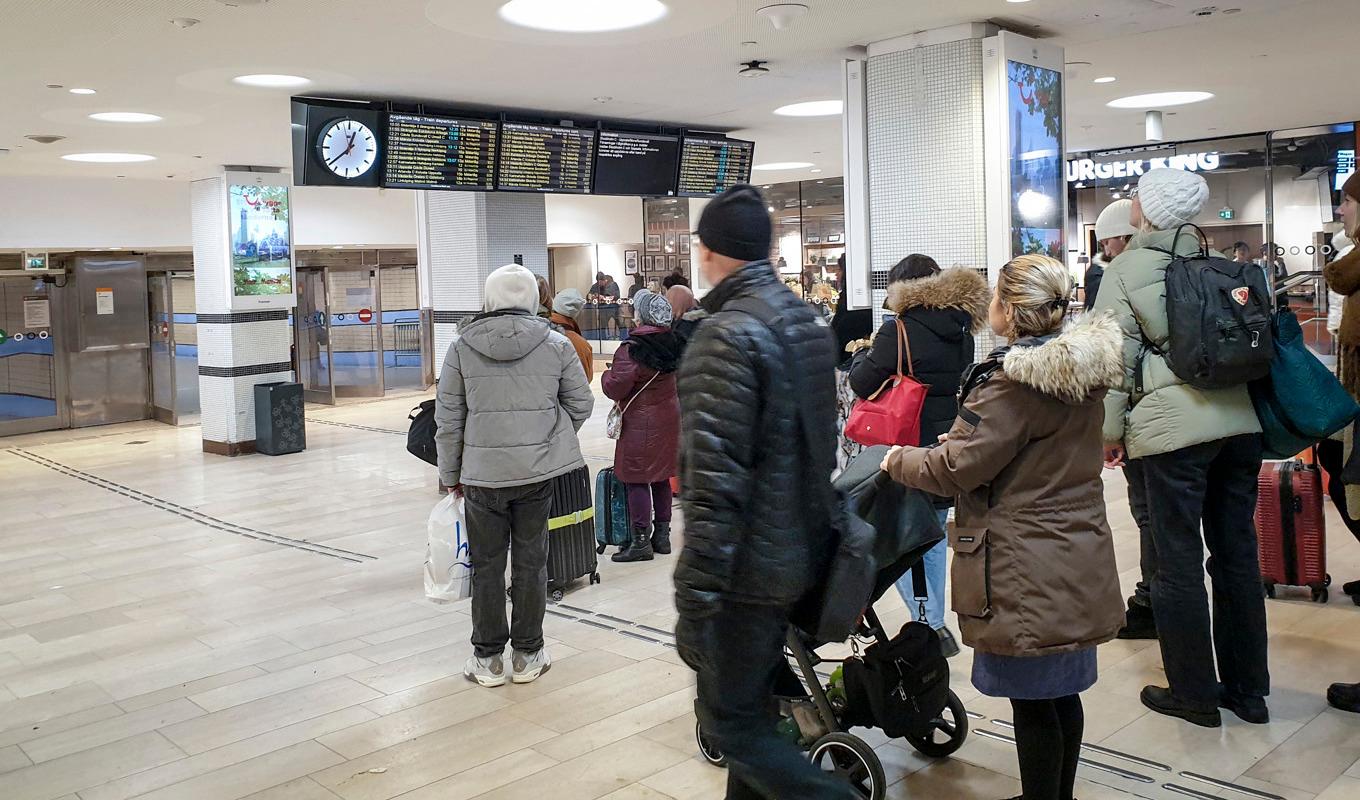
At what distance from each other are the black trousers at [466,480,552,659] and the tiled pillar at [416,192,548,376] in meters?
5.23

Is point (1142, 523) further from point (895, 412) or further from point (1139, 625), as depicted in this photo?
point (895, 412)

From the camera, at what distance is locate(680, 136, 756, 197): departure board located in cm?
990

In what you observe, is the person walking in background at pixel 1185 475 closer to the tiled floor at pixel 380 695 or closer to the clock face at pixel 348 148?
the tiled floor at pixel 380 695

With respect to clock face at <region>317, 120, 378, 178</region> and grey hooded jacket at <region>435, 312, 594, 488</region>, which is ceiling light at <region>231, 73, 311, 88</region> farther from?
grey hooded jacket at <region>435, 312, 594, 488</region>

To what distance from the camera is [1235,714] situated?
380 cm

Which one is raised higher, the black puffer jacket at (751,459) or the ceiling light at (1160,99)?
the ceiling light at (1160,99)

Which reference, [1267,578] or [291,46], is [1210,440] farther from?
[291,46]

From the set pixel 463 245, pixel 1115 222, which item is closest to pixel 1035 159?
pixel 1115 222

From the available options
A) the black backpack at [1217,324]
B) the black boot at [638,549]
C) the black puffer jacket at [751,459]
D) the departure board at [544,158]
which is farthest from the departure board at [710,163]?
the black puffer jacket at [751,459]

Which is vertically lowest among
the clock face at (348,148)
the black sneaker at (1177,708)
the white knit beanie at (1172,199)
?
the black sneaker at (1177,708)

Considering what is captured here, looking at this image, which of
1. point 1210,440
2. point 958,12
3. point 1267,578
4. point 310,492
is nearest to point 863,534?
point 1210,440

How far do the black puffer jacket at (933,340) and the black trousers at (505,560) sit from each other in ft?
4.45

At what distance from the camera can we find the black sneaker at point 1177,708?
3721mm

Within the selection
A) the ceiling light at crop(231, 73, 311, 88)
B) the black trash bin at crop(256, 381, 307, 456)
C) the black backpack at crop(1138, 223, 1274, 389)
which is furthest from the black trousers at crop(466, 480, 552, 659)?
the black trash bin at crop(256, 381, 307, 456)
